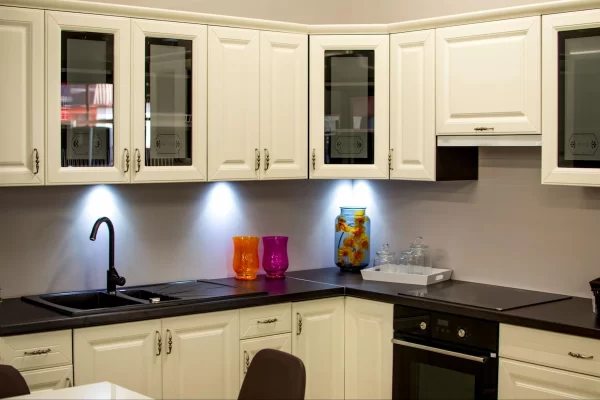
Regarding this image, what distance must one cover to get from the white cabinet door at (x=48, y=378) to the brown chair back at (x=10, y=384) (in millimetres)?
610

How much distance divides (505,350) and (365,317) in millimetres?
819

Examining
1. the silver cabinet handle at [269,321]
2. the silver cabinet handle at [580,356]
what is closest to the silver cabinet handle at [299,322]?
the silver cabinet handle at [269,321]

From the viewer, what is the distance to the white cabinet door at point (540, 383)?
348 centimetres

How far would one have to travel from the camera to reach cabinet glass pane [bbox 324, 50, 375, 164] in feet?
14.9

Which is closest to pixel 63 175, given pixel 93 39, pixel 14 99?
pixel 14 99

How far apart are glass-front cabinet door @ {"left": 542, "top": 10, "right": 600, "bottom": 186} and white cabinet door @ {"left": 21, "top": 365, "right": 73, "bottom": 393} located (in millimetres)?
2254

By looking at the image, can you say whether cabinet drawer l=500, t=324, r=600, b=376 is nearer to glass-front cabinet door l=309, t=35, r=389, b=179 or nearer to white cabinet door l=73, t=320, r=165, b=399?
glass-front cabinet door l=309, t=35, r=389, b=179

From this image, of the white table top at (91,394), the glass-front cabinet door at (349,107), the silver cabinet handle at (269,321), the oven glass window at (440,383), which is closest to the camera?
the white table top at (91,394)

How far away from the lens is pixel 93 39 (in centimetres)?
389

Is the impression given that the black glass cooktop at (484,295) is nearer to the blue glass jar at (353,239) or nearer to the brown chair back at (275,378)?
the blue glass jar at (353,239)

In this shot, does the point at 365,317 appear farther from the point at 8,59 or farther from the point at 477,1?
the point at 8,59

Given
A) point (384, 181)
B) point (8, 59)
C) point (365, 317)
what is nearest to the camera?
point (8, 59)

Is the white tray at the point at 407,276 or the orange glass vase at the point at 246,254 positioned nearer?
the white tray at the point at 407,276

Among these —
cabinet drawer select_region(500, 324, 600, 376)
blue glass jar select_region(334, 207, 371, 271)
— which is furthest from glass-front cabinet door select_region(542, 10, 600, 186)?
blue glass jar select_region(334, 207, 371, 271)
